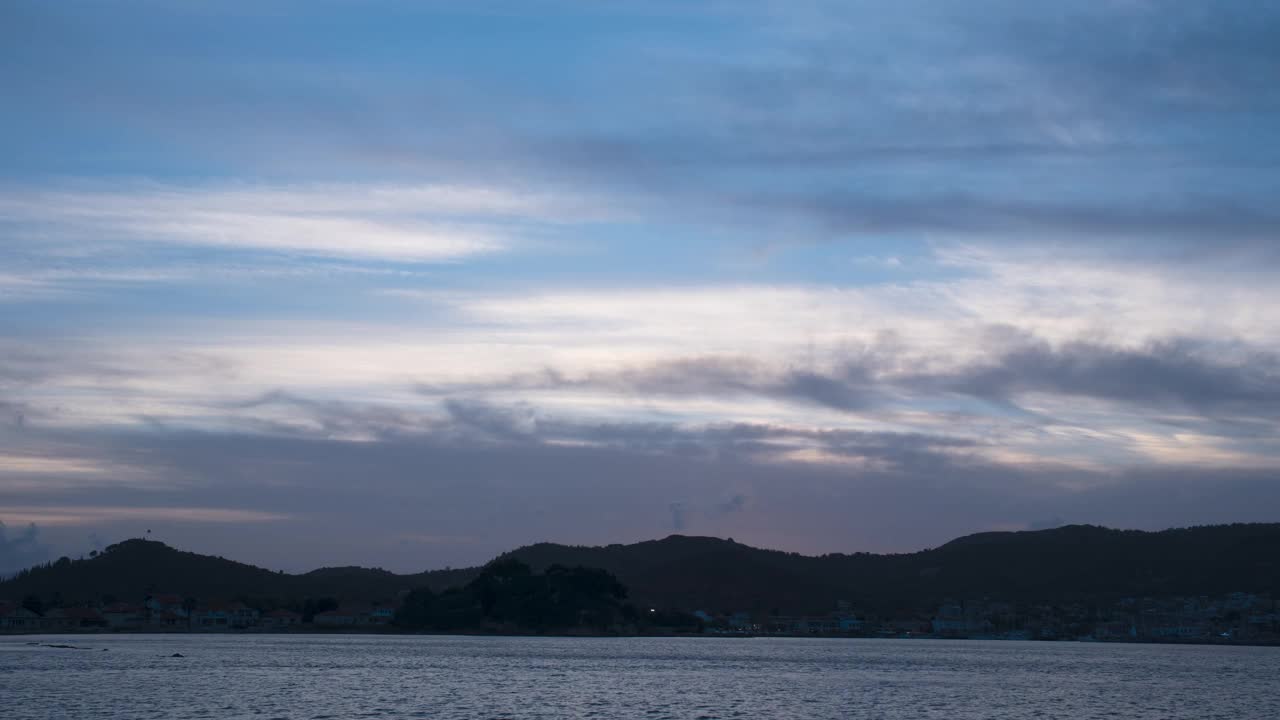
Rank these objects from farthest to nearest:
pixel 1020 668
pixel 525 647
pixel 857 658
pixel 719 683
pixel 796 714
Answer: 1. pixel 525 647
2. pixel 857 658
3. pixel 1020 668
4. pixel 719 683
5. pixel 796 714

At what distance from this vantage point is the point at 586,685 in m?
86.9

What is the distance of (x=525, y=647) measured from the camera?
154875 mm

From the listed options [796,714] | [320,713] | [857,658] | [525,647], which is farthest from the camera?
[525,647]

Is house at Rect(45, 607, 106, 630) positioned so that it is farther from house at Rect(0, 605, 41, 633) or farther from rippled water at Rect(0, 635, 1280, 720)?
rippled water at Rect(0, 635, 1280, 720)

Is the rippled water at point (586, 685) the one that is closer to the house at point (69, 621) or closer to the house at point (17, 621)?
the house at point (17, 621)

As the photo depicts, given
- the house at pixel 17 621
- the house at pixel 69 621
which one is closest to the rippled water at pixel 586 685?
the house at pixel 17 621

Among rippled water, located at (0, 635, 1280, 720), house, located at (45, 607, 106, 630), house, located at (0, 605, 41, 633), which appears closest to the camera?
rippled water, located at (0, 635, 1280, 720)

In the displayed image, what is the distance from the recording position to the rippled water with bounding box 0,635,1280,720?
222ft

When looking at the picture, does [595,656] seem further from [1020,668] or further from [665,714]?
[665,714]

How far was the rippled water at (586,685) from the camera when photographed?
222ft

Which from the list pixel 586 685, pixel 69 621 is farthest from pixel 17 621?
pixel 586 685

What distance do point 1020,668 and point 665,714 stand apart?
234 feet

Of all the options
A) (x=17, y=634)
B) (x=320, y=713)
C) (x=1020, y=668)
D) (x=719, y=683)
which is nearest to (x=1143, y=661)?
(x=1020, y=668)

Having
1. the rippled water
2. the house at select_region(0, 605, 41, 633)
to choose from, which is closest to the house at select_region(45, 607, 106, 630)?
the house at select_region(0, 605, 41, 633)
